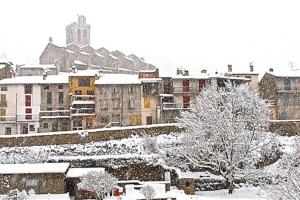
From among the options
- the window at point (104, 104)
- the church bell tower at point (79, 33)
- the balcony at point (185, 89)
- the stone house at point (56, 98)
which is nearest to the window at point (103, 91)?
the window at point (104, 104)

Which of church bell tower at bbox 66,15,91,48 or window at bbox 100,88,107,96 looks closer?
window at bbox 100,88,107,96

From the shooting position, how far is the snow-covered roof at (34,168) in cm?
4222

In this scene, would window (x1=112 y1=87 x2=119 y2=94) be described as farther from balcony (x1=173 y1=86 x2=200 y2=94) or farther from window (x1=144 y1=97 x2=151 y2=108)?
balcony (x1=173 y1=86 x2=200 y2=94)

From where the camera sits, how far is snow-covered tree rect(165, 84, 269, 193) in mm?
43750

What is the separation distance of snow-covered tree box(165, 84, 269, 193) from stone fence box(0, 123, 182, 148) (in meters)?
6.31

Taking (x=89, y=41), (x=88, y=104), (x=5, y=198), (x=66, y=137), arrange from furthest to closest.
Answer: (x=89, y=41) → (x=88, y=104) → (x=66, y=137) → (x=5, y=198)

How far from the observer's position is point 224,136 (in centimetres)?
4422

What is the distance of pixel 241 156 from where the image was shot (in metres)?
43.7

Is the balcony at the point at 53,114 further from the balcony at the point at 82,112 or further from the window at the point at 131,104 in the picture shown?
the window at the point at 131,104

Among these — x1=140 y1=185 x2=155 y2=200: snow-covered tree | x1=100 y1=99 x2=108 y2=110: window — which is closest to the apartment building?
x1=100 y1=99 x2=108 y2=110: window

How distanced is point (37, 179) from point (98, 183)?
7156mm

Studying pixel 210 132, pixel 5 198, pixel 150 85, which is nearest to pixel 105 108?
pixel 150 85

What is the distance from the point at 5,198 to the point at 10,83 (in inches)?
969

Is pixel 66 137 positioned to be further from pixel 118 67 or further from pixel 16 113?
pixel 118 67
